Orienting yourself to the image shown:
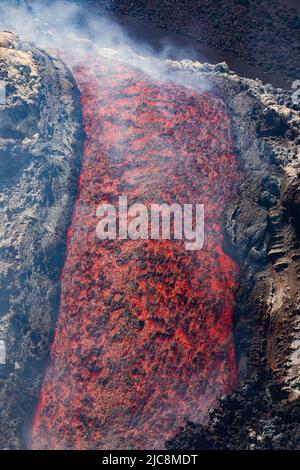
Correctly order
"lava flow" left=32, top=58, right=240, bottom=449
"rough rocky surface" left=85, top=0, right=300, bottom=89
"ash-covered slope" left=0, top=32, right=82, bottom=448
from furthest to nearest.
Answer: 1. "rough rocky surface" left=85, top=0, right=300, bottom=89
2. "ash-covered slope" left=0, top=32, right=82, bottom=448
3. "lava flow" left=32, top=58, right=240, bottom=449

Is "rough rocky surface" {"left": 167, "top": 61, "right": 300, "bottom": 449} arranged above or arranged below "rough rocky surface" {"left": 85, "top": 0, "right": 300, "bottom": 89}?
below

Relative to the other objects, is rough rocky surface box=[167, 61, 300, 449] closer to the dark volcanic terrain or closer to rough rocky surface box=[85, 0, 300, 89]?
the dark volcanic terrain

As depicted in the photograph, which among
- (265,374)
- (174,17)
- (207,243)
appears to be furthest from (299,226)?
(174,17)

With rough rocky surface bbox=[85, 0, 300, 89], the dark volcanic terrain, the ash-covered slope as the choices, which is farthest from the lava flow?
rough rocky surface bbox=[85, 0, 300, 89]

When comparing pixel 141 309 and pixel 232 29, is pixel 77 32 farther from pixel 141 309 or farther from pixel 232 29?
pixel 141 309

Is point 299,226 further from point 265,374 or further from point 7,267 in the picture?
point 7,267

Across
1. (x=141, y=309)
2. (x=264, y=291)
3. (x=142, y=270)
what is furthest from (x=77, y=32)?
(x=264, y=291)

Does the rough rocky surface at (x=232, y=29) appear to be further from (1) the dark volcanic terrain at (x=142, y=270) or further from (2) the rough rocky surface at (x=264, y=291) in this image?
(2) the rough rocky surface at (x=264, y=291)
